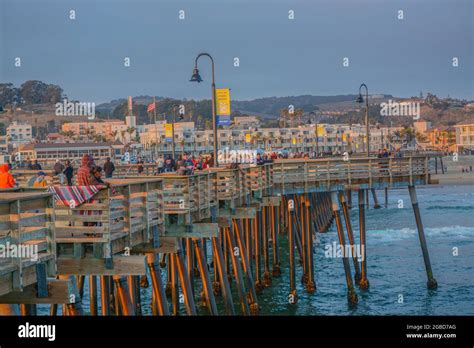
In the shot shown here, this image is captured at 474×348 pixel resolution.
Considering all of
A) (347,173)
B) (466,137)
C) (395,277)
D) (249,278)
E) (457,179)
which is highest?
(347,173)

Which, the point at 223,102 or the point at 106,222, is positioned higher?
the point at 223,102

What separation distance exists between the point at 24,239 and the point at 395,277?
2581cm

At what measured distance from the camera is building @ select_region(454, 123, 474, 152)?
175375 mm

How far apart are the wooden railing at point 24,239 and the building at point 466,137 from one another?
166985mm

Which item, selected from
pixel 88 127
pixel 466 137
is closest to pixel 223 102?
pixel 88 127

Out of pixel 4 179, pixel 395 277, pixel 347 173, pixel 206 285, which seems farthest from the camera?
pixel 395 277

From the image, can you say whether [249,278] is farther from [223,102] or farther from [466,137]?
[466,137]

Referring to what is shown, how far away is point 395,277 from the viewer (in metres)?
36.5

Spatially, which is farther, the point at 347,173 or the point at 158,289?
the point at 347,173

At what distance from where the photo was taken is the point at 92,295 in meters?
20.3

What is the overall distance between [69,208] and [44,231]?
1.63 metres

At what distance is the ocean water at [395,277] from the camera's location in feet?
97.1
